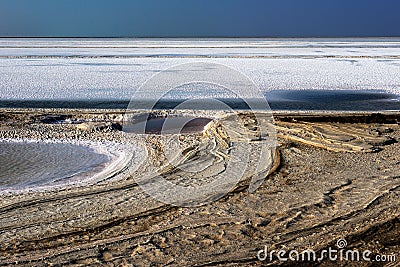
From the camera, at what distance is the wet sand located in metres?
4.11

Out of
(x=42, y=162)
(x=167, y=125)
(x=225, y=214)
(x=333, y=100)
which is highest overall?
(x=333, y=100)

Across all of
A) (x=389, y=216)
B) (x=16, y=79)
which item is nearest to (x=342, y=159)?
(x=389, y=216)

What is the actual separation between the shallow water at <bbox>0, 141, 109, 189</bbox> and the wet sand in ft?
1.92

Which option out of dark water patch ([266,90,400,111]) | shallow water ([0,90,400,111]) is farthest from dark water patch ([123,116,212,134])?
dark water patch ([266,90,400,111])

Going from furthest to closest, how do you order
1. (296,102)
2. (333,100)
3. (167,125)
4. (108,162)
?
(333,100) → (296,102) → (167,125) → (108,162)

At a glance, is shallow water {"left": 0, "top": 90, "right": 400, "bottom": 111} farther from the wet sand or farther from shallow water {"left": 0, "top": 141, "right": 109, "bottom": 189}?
the wet sand

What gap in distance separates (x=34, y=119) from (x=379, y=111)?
6.87 metres

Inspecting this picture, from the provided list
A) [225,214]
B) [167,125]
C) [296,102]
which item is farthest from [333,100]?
[225,214]

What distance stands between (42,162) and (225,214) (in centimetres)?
319

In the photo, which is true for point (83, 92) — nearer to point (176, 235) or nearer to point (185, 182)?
point (185, 182)

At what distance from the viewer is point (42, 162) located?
691 cm

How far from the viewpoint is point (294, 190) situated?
555 cm

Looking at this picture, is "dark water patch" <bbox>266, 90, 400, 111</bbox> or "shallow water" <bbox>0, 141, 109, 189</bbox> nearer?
"shallow water" <bbox>0, 141, 109, 189</bbox>

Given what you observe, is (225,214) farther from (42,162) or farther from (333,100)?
(333,100)
